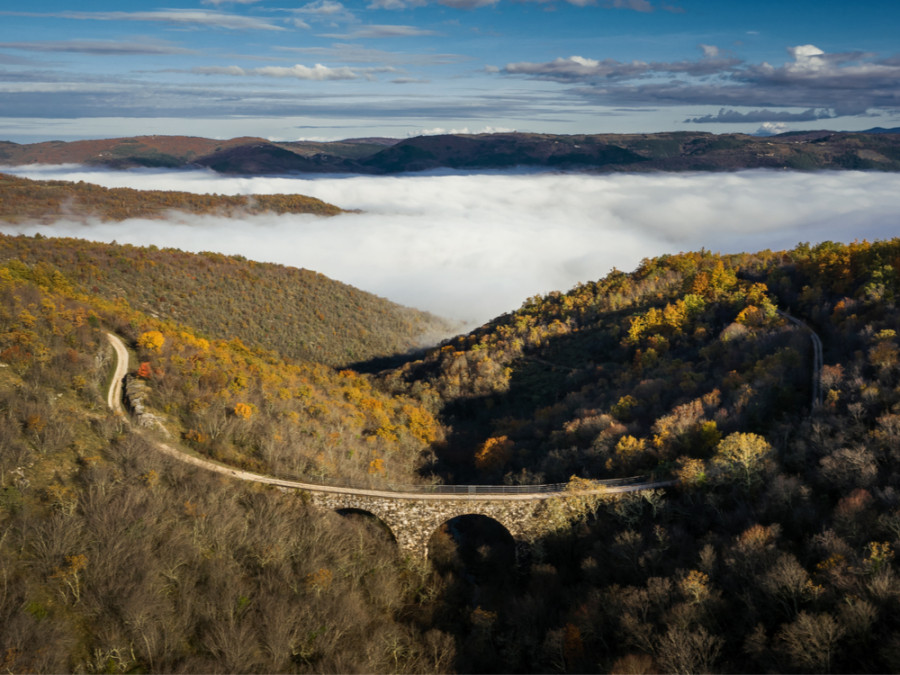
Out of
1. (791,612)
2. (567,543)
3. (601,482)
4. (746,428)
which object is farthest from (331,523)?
(746,428)

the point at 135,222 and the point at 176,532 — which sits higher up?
the point at 135,222

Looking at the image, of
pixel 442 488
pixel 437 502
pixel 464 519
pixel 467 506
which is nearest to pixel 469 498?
pixel 467 506

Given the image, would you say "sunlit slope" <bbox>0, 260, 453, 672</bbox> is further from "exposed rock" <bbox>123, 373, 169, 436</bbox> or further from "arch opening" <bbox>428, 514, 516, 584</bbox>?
"arch opening" <bbox>428, 514, 516, 584</bbox>

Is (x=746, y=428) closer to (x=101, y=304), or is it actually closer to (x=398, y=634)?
(x=398, y=634)

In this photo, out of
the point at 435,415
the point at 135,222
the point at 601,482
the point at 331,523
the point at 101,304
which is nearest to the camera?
the point at 331,523

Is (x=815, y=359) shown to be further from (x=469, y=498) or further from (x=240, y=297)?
(x=240, y=297)

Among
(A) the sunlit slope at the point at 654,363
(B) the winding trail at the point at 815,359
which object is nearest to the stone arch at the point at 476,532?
(A) the sunlit slope at the point at 654,363
